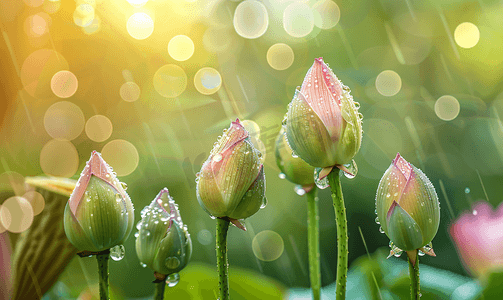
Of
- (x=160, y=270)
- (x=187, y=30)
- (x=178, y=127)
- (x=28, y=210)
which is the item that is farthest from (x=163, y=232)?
(x=187, y=30)

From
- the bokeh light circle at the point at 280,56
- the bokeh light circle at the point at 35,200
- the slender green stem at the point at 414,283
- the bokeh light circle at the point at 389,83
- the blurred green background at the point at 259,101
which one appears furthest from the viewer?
the bokeh light circle at the point at 280,56

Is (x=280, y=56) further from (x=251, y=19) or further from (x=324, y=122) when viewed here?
(x=324, y=122)

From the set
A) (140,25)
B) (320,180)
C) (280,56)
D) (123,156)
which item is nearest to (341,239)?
(320,180)

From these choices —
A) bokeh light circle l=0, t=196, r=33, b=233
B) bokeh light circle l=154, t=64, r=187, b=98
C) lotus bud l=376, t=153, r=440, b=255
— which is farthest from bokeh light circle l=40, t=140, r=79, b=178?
lotus bud l=376, t=153, r=440, b=255

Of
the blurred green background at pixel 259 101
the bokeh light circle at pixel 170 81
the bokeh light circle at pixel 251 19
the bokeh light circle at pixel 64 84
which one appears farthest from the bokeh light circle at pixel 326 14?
the bokeh light circle at pixel 64 84

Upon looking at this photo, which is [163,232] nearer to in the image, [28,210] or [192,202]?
[28,210]

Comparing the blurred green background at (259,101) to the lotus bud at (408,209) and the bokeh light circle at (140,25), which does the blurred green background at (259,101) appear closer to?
the bokeh light circle at (140,25)

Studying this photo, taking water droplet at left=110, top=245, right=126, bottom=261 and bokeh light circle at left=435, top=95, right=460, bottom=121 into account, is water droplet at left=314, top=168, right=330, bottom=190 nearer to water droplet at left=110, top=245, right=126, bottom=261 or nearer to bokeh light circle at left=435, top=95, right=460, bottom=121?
water droplet at left=110, top=245, right=126, bottom=261

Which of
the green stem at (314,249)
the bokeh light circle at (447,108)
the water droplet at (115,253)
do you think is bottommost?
the bokeh light circle at (447,108)
